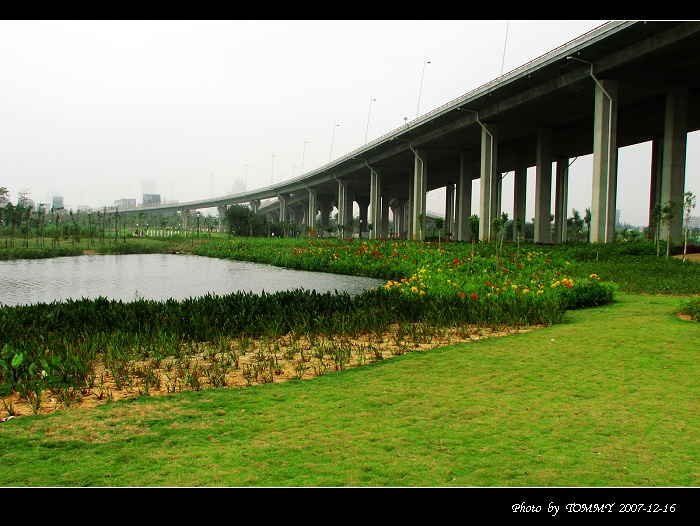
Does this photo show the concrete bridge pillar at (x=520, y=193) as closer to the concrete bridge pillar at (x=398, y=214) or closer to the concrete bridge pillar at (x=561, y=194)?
the concrete bridge pillar at (x=561, y=194)

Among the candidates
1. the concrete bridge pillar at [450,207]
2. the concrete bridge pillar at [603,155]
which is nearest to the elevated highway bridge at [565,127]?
the concrete bridge pillar at [603,155]

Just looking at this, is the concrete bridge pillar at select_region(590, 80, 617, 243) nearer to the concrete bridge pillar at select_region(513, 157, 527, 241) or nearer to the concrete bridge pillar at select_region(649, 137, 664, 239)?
the concrete bridge pillar at select_region(649, 137, 664, 239)

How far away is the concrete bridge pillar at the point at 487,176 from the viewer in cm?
3557

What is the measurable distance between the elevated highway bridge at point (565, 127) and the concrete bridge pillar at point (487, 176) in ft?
0.22

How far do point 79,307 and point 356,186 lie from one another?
68.9 metres

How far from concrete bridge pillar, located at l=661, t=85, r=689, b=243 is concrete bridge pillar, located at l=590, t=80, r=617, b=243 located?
8.31ft

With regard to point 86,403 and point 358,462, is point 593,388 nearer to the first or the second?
point 358,462

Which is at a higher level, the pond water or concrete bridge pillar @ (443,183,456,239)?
concrete bridge pillar @ (443,183,456,239)

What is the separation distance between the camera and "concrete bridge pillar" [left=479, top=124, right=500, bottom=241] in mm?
35572

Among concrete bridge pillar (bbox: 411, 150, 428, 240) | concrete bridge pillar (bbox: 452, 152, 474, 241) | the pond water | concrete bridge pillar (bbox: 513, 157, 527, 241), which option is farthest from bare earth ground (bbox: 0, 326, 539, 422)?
concrete bridge pillar (bbox: 452, 152, 474, 241)

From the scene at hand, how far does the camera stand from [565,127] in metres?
37.9

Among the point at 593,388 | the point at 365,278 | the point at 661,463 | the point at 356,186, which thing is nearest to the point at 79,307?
the point at 593,388

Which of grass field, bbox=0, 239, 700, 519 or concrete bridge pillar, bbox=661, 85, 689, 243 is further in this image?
concrete bridge pillar, bbox=661, 85, 689, 243

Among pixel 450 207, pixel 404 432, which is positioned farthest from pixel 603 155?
pixel 450 207
